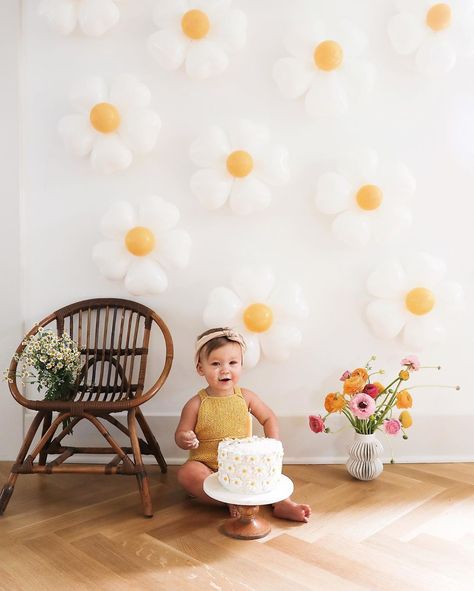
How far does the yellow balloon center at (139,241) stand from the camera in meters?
2.71

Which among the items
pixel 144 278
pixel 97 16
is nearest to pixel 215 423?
pixel 144 278

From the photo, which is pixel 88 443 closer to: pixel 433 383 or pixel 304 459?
pixel 304 459

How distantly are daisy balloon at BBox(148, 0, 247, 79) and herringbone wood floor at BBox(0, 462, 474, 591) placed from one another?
69.7 inches

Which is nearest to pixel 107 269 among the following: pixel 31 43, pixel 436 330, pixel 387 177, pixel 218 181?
pixel 218 181

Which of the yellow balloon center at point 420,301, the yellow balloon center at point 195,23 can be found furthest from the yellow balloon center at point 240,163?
the yellow balloon center at point 420,301

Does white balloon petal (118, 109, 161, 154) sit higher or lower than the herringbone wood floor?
higher

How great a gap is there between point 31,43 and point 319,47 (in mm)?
1252

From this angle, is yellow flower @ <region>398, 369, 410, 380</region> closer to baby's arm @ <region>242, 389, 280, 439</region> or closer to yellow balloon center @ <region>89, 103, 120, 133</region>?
baby's arm @ <region>242, 389, 280, 439</region>

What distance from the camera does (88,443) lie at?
285 centimetres

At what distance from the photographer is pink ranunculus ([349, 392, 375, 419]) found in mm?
2551

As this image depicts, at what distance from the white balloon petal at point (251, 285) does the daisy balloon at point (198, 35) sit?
0.88 m

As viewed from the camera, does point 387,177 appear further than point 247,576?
Yes

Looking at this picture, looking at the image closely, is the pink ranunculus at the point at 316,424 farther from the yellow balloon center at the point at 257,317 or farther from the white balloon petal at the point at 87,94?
the white balloon petal at the point at 87,94

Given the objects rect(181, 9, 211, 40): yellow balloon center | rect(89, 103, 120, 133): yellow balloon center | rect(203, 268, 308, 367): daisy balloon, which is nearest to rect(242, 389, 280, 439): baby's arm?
rect(203, 268, 308, 367): daisy balloon
